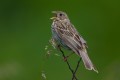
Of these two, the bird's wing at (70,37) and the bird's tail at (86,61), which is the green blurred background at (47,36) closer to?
the bird's wing at (70,37)

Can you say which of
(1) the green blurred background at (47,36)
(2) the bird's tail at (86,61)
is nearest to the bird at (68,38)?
(2) the bird's tail at (86,61)

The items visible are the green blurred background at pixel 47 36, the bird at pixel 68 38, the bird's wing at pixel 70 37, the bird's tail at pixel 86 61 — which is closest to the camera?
the bird's tail at pixel 86 61

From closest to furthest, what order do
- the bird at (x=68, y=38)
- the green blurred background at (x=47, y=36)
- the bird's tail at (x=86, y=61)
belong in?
the bird's tail at (x=86, y=61) < the bird at (x=68, y=38) < the green blurred background at (x=47, y=36)

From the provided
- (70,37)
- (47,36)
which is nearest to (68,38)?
(70,37)

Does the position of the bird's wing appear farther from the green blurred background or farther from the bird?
the green blurred background

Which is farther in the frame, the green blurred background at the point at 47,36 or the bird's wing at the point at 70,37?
the green blurred background at the point at 47,36

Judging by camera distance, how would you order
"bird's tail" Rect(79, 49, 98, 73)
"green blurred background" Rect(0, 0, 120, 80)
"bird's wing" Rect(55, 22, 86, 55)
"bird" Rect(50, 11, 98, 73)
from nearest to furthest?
"bird's tail" Rect(79, 49, 98, 73) → "bird" Rect(50, 11, 98, 73) → "bird's wing" Rect(55, 22, 86, 55) → "green blurred background" Rect(0, 0, 120, 80)

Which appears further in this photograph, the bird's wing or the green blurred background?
the green blurred background

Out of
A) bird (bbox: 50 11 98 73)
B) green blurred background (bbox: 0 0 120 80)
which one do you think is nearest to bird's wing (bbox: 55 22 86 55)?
bird (bbox: 50 11 98 73)
